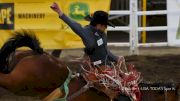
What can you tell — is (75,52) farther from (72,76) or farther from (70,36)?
(72,76)

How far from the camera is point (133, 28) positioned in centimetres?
1247

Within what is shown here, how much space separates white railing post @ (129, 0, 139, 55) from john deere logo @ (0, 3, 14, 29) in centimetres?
256

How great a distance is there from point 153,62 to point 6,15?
3.13 metres

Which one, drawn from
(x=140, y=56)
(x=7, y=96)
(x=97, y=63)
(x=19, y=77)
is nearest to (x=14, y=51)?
(x=19, y=77)

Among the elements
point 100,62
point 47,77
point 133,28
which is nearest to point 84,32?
point 100,62

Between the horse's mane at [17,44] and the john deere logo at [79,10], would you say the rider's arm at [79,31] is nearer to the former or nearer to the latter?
the horse's mane at [17,44]

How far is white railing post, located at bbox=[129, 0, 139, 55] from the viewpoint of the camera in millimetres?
12422

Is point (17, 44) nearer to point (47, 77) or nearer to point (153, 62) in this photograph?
point (47, 77)

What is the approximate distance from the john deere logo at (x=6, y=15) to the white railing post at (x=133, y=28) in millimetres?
2562

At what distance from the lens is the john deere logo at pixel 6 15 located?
1172 centimetres

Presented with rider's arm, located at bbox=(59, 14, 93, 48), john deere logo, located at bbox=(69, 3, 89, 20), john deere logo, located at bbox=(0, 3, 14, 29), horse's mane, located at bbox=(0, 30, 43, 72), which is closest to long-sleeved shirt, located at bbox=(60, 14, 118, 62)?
rider's arm, located at bbox=(59, 14, 93, 48)

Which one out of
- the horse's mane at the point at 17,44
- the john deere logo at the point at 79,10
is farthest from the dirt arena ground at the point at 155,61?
the horse's mane at the point at 17,44

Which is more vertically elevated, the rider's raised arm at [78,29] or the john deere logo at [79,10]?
the rider's raised arm at [78,29]

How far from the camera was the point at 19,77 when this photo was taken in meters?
5.75
